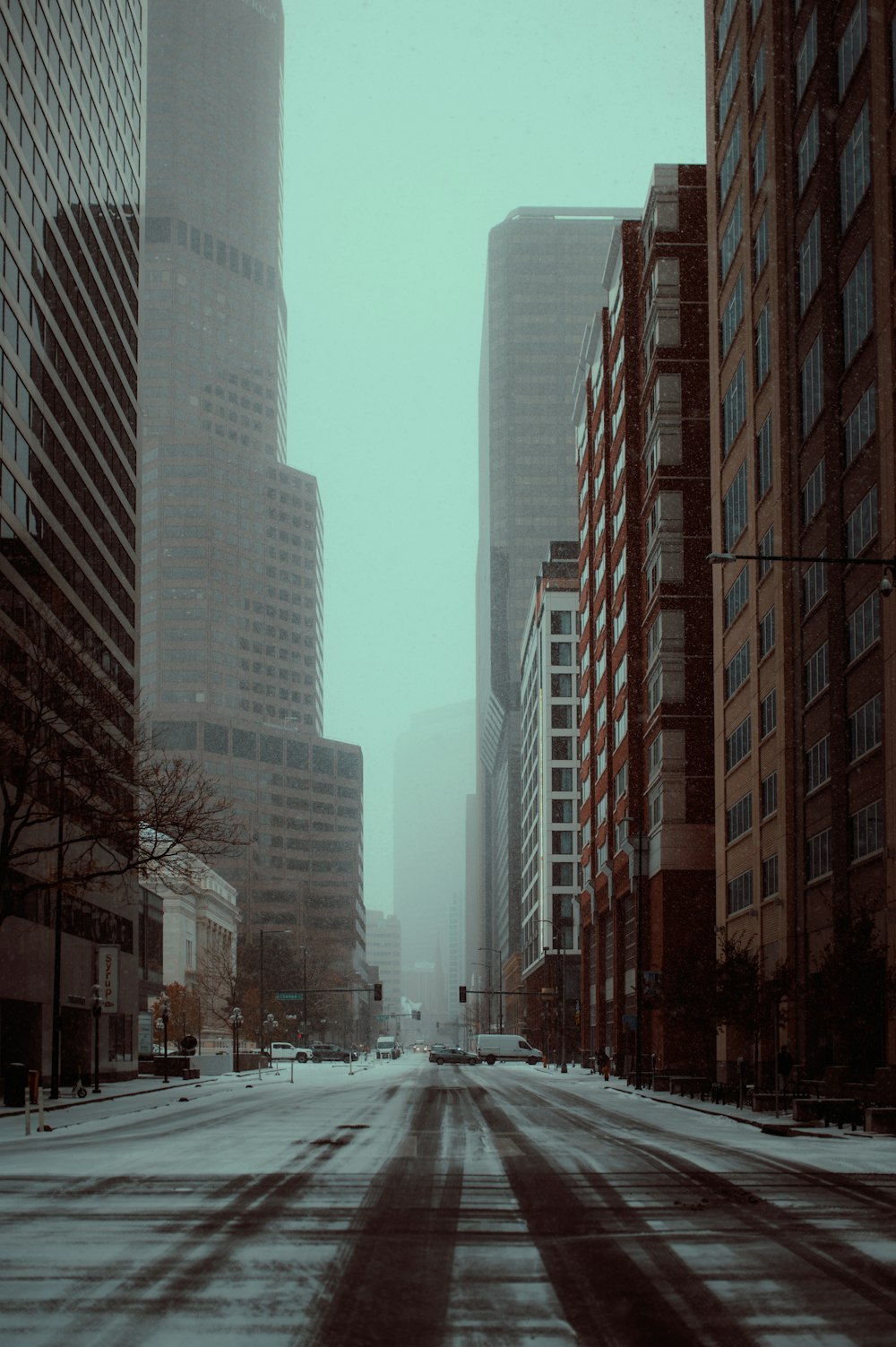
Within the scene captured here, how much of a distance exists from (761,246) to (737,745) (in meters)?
19.9

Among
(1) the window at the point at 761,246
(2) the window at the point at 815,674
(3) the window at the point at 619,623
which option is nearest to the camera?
(2) the window at the point at 815,674

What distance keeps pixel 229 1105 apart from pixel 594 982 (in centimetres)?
7052

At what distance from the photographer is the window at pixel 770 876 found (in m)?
60.5

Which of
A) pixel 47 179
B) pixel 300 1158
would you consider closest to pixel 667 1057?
pixel 47 179

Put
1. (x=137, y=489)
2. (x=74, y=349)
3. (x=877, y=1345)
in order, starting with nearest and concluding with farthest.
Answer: (x=877, y=1345)
(x=74, y=349)
(x=137, y=489)

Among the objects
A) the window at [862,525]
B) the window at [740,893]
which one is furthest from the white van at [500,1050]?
the window at [862,525]

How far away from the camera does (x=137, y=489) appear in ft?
301

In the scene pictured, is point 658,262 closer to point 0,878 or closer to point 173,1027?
point 0,878

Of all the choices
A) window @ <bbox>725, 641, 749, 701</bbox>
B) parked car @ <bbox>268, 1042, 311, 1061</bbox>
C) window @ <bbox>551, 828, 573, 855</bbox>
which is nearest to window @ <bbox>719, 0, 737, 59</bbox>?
window @ <bbox>725, 641, 749, 701</bbox>

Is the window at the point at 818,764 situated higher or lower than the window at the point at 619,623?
lower

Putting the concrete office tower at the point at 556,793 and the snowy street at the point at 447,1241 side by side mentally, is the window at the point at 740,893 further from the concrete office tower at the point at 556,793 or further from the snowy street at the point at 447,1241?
the concrete office tower at the point at 556,793

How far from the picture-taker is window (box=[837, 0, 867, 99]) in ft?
164

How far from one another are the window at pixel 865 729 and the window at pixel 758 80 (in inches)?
1069

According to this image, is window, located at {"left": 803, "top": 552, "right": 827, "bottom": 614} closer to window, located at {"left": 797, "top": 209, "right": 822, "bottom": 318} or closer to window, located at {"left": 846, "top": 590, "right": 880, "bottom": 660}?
window, located at {"left": 846, "top": 590, "right": 880, "bottom": 660}
